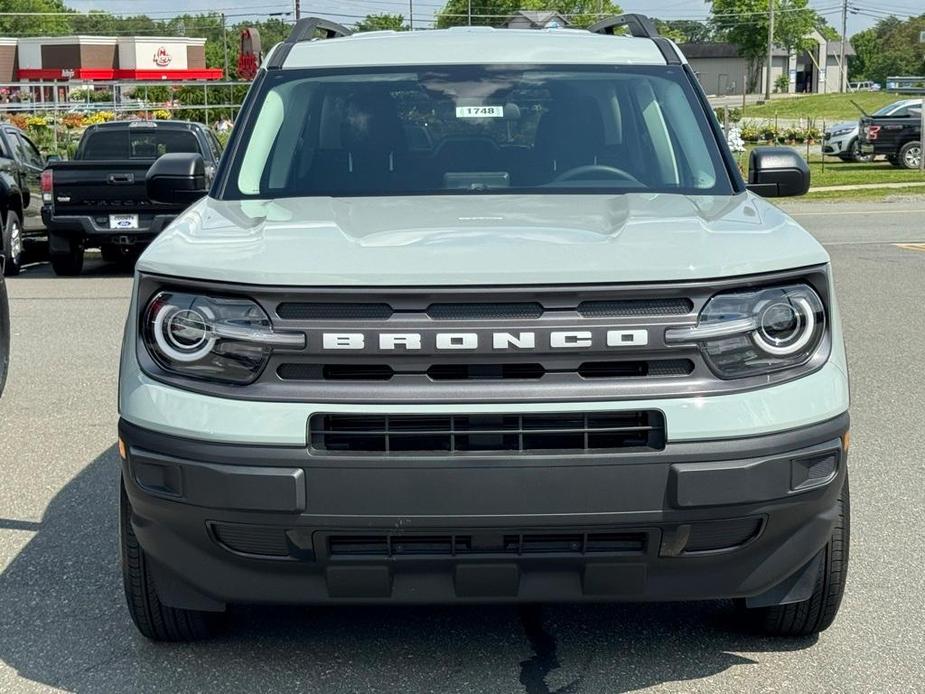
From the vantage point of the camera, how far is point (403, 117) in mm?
5254

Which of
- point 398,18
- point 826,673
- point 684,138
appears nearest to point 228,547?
point 826,673

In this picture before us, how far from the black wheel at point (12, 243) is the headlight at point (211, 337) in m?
12.7

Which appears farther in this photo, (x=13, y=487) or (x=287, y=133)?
(x=13, y=487)

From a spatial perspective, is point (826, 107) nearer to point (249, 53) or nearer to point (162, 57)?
point (162, 57)

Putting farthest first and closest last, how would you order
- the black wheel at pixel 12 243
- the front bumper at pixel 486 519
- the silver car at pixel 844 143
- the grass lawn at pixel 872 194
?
the silver car at pixel 844 143
the grass lawn at pixel 872 194
the black wheel at pixel 12 243
the front bumper at pixel 486 519

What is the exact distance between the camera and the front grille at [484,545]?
360 cm

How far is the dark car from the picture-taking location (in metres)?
15.8

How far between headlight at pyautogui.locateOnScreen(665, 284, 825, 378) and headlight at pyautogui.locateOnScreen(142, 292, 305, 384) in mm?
1032

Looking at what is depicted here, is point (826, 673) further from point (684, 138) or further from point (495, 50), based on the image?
point (495, 50)

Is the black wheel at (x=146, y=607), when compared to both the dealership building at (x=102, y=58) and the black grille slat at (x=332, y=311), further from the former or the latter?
the dealership building at (x=102, y=58)

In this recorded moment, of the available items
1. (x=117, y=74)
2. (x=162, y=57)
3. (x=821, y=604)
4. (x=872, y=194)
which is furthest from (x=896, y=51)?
(x=821, y=604)

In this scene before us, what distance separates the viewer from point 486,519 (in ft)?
11.5

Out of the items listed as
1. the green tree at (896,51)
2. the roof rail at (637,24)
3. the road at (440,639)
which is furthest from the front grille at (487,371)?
the green tree at (896,51)

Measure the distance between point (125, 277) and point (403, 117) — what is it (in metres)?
11.1
